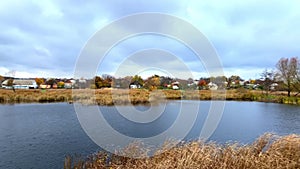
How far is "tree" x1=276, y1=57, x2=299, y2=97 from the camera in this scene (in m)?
40.8

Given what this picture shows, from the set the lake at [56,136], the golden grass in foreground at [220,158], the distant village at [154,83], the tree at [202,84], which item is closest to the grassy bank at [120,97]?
the distant village at [154,83]

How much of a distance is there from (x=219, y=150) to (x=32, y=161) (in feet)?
23.9

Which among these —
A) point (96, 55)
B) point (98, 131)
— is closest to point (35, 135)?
point (98, 131)

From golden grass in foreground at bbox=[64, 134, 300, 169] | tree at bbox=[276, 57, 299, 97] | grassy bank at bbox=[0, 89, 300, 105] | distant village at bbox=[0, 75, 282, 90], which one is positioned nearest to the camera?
golden grass in foreground at bbox=[64, 134, 300, 169]

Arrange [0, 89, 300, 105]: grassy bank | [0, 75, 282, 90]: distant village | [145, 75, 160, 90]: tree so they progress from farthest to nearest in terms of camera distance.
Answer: [145, 75, 160, 90]: tree → [0, 89, 300, 105]: grassy bank → [0, 75, 282, 90]: distant village

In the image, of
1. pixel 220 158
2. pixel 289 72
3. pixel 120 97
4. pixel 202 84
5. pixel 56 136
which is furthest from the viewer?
pixel 202 84

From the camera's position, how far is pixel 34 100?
35.6 m

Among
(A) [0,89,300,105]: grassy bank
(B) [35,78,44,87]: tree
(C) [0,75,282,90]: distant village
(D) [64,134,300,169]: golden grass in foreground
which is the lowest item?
(D) [64,134,300,169]: golden grass in foreground

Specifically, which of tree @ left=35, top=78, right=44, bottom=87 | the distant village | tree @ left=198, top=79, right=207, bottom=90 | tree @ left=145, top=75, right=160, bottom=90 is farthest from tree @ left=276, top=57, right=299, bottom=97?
tree @ left=35, top=78, right=44, bottom=87

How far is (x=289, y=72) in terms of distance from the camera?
41438 mm

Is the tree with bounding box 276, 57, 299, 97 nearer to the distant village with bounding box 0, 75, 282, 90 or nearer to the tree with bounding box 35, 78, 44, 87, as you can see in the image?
the distant village with bounding box 0, 75, 282, 90

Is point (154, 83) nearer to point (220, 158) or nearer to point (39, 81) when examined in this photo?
point (220, 158)

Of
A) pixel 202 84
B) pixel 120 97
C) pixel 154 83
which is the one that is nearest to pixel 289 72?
pixel 202 84

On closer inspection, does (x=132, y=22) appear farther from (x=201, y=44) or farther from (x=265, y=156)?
(x=265, y=156)
